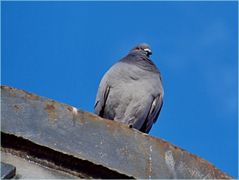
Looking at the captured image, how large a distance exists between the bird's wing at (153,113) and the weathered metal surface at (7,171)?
485 centimetres

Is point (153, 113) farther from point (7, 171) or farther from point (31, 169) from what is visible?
point (7, 171)

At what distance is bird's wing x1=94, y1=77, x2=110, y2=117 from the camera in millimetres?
8609

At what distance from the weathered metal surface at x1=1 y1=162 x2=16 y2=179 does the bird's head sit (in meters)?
6.13

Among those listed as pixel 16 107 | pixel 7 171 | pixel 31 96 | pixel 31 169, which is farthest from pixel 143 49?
pixel 7 171

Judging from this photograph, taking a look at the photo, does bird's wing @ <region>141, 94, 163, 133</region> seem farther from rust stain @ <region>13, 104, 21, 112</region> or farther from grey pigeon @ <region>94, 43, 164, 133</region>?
rust stain @ <region>13, 104, 21, 112</region>

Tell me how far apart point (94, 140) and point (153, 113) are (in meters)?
4.53

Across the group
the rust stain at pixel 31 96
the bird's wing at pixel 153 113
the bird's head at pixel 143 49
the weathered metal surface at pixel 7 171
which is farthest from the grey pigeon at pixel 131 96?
the weathered metal surface at pixel 7 171

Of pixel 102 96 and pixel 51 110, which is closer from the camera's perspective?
pixel 51 110

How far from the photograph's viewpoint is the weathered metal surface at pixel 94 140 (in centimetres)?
408

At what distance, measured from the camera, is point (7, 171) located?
375 cm

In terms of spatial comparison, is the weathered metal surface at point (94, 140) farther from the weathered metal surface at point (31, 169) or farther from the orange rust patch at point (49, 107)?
Result: the weathered metal surface at point (31, 169)

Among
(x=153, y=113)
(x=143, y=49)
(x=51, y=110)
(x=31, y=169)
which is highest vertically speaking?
(x=143, y=49)

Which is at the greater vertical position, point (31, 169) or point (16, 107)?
point (16, 107)

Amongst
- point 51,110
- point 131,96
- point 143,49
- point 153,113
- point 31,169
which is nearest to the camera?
point 31,169
